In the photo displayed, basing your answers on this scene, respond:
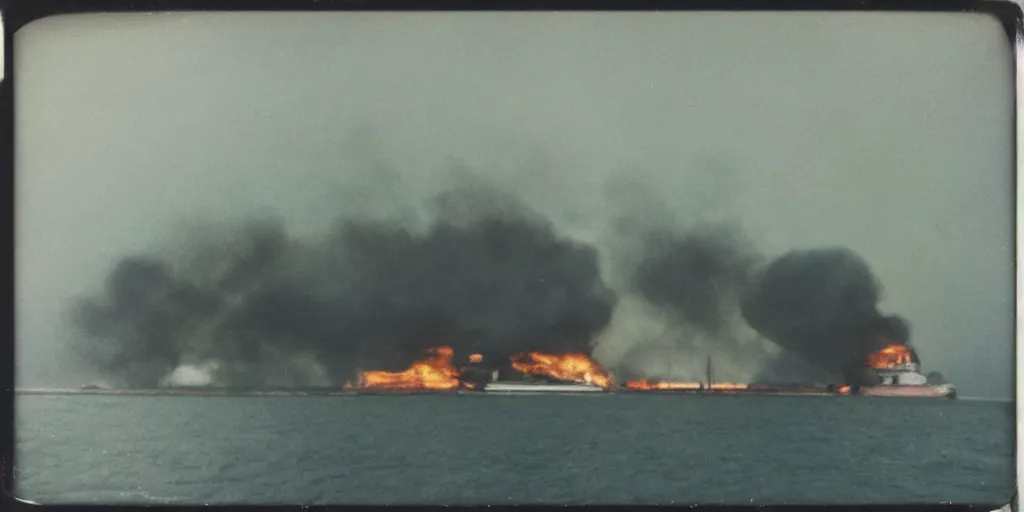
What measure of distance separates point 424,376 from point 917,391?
124 inches

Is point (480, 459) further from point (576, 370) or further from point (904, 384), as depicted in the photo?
point (904, 384)

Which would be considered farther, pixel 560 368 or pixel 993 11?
pixel 560 368

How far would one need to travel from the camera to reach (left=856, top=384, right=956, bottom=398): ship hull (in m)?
5.90

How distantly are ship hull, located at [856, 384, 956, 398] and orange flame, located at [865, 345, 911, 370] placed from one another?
153mm

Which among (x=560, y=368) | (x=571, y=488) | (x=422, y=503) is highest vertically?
(x=560, y=368)

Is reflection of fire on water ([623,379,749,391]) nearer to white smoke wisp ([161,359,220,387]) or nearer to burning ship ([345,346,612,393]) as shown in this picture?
burning ship ([345,346,612,393])

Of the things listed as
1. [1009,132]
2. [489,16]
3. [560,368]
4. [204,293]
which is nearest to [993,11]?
[1009,132]

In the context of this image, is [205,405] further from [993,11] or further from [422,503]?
[993,11]

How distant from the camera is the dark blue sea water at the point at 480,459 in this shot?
5.12 metres

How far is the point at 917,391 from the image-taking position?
6.14m

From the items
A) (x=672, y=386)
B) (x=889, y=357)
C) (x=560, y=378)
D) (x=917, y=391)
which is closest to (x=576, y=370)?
(x=560, y=378)

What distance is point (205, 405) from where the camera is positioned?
6297 mm

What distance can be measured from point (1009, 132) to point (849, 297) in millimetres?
2006

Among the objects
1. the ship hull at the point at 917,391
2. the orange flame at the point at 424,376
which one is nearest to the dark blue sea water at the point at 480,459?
the ship hull at the point at 917,391
